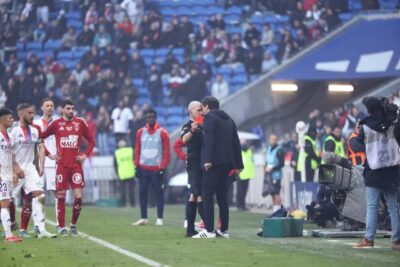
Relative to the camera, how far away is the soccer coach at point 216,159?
1662 cm

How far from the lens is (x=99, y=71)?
120 feet

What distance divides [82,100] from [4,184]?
65.0 feet

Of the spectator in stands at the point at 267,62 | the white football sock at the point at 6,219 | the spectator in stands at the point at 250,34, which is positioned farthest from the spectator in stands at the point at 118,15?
the white football sock at the point at 6,219

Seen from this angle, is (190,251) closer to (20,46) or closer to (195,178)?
(195,178)

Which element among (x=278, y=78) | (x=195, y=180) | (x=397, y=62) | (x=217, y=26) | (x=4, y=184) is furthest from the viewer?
(x=217, y=26)

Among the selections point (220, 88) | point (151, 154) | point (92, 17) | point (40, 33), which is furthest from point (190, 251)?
point (40, 33)

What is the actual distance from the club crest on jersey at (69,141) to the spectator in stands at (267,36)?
18485 millimetres

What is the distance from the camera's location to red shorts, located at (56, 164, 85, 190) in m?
17.7

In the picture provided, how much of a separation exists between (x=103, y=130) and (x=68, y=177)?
55.2 ft

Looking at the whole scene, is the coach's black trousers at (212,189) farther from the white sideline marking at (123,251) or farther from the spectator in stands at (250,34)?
the spectator in stands at (250,34)

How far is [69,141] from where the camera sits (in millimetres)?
17797

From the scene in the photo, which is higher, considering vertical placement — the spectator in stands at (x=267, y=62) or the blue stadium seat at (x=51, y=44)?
the blue stadium seat at (x=51, y=44)

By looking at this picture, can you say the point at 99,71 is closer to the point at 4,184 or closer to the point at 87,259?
the point at 4,184

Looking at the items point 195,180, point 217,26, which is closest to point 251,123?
point 217,26
